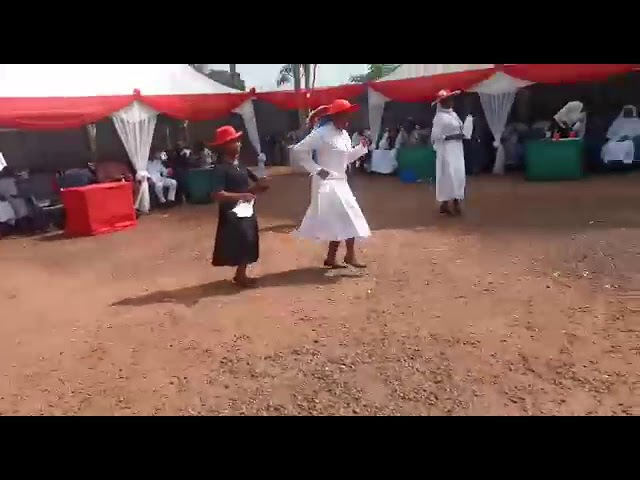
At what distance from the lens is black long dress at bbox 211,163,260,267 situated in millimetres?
5055

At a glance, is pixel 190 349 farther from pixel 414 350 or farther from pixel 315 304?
pixel 414 350

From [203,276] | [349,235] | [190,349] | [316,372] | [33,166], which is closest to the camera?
[316,372]

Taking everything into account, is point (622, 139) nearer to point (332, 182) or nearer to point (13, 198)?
point (332, 182)

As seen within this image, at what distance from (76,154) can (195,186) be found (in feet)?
A: 10.8

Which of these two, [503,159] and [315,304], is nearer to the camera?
[315,304]

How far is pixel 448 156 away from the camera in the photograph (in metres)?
7.79

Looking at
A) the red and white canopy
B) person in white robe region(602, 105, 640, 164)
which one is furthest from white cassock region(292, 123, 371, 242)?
person in white robe region(602, 105, 640, 164)

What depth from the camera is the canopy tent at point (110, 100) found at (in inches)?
385

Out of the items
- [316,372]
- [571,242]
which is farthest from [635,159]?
[316,372]

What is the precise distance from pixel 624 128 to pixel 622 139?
0.34m

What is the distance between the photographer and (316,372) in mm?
3646

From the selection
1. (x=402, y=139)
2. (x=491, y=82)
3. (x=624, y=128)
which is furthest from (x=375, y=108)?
(x=624, y=128)

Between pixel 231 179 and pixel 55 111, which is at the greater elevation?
pixel 55 111

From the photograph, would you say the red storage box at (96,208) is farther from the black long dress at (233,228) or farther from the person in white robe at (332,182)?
the person in white robe at (332,182)
